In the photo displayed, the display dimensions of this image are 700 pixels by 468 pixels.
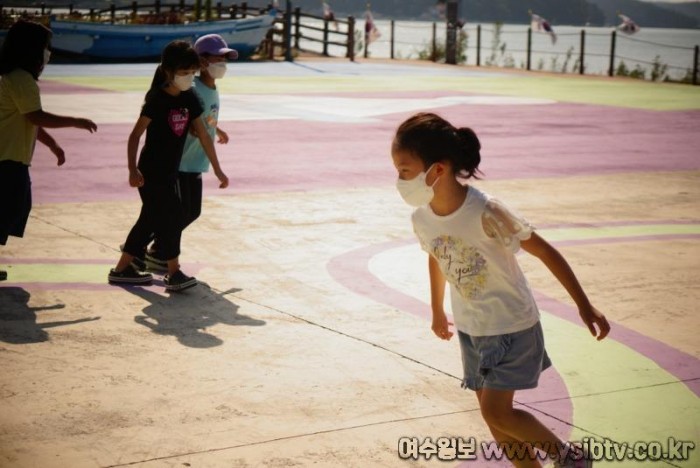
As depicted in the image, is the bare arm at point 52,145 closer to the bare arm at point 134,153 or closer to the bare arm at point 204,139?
the bare arm at point 134,153

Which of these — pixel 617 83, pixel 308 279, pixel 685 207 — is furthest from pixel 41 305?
pixel 617 83

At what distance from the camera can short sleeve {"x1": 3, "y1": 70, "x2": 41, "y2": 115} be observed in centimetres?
718

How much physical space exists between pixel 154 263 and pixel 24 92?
4.96 feet

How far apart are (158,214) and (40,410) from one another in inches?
101

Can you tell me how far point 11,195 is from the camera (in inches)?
292

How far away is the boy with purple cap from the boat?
99.8ft

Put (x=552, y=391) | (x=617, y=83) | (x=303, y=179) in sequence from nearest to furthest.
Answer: (x=552, y=391) < (x=303, y=179) < (x=617, y=83)

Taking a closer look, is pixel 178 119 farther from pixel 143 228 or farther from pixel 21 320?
pixel 21 320

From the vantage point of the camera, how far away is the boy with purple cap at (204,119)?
Answer: 305 inches

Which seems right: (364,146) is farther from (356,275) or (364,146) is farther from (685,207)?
(356,275)

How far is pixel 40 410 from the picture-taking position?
4.93m

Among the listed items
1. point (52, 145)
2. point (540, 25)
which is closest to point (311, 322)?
point (52, 145)

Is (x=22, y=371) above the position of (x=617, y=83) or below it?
above

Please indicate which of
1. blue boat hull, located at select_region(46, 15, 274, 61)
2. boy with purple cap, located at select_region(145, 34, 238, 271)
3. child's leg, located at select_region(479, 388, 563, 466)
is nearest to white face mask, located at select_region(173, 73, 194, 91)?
boy with purple cap, located at select_region(145, 34, 238, 271)
